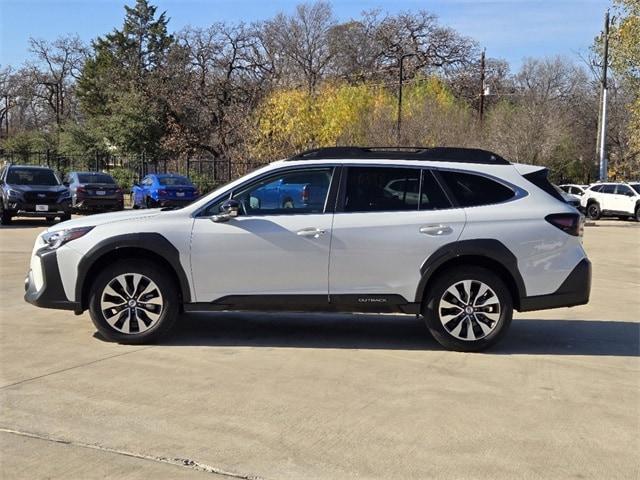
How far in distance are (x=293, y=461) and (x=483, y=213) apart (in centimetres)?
338

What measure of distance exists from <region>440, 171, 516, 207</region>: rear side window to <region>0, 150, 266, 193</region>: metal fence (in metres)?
29.0

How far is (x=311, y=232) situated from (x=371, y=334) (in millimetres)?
1577

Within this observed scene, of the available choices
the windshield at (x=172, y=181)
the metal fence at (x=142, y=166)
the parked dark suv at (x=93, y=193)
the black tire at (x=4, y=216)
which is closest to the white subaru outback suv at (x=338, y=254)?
the black tire at (x=4, y=216)

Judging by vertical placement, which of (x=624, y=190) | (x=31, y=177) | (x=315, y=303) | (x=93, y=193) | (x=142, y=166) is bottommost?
(x=315, y=303)

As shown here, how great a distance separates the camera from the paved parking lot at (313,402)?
13.5 feet

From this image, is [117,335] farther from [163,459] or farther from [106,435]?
[163,459]

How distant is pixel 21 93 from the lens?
74.0 m

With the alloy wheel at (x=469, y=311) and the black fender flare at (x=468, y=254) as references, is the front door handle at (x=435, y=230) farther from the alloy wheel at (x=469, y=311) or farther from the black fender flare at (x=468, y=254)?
the alloy wheel at (x=469, y=311)

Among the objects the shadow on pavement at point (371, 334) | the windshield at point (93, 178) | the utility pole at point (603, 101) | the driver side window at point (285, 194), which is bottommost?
the shadow on pavement at point (371, 334)

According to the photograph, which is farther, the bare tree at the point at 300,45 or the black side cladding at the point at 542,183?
the bare tree at the point at 300,45

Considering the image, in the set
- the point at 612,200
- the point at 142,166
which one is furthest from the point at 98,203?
the point at 612,200

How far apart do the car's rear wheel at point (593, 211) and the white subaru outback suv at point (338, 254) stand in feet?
83.2

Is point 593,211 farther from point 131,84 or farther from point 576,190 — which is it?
point 131,84

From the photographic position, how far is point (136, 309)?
6629mm
